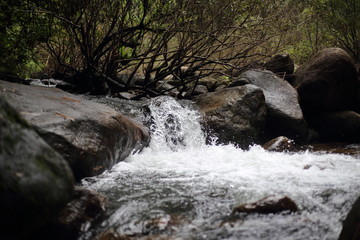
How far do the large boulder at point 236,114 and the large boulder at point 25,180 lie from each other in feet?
15.3

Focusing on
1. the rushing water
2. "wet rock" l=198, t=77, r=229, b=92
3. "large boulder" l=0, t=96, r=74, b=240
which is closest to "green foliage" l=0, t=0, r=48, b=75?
the rushing water

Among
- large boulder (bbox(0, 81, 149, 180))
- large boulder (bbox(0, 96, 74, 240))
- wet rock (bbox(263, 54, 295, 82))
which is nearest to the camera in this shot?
large boulder (bbox(0, 96, 74, 240))

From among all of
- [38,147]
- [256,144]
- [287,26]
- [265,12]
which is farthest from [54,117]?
[287,26]

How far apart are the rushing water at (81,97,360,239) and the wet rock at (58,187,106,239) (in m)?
0.08

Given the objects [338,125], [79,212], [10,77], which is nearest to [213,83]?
[338,125]

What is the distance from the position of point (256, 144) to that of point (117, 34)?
3.95 meters

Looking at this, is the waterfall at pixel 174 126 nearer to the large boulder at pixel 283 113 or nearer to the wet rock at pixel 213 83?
the large boulder at pixel 283 113

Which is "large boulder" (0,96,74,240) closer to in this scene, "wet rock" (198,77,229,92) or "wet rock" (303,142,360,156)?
"wet rock" (303,142,360,156)

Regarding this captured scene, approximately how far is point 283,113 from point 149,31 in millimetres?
3896

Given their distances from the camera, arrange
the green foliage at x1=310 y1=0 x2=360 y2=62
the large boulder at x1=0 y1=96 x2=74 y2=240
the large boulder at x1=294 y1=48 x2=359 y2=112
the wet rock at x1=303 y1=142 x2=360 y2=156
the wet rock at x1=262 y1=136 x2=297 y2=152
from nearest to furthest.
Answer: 1. the large boulder at x1=0 y1=96 x2=74 y2=240
2. the wet rock at x1=262 y1=136 x2=297 y2=152
3. the wet rock at x1=303 y1=142 x2=360 y2=156
4. the large boulder at x1=294 y1=48 x2=359 y2=112
5. the green foliage at x1=310 y1=0 x2=360 y2=62

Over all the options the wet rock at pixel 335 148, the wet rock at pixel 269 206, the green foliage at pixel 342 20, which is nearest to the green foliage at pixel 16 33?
the wet rock at pixel 269 206

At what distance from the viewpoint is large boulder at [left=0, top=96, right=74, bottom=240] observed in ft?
5.85

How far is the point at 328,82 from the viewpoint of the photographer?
7.90 meters

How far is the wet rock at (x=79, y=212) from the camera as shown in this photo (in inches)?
98.7
